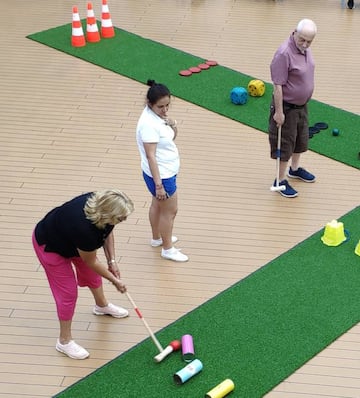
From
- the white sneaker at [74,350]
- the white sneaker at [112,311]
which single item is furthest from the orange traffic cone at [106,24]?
the white sneaker at [74,350]

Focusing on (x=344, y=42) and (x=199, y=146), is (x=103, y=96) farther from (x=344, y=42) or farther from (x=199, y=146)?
(x=344, y=42)

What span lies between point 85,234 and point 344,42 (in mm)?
6504

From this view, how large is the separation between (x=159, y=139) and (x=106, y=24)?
16.8 feet

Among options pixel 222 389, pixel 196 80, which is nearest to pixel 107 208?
pixel 222 389

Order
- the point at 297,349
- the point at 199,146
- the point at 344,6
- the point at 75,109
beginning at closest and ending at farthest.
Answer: the point at 297,349 → the point at 199,146 → the point at 75,109 → the point at 344,6

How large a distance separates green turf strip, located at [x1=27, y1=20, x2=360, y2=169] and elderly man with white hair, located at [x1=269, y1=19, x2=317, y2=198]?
0.81 meters

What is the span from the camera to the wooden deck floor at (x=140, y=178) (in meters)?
5.21

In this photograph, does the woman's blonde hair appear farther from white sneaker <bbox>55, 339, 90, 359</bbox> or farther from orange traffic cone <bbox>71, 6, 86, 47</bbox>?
orange traffic cone <bbox>71, 6, 86, 47</bbox>

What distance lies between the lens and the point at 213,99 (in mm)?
8539

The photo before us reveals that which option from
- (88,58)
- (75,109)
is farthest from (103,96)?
(88,58)

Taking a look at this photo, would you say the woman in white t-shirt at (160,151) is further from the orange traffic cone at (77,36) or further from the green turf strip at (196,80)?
the orange traffic cone at (77,36)

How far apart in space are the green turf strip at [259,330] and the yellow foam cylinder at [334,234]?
0.16 ft

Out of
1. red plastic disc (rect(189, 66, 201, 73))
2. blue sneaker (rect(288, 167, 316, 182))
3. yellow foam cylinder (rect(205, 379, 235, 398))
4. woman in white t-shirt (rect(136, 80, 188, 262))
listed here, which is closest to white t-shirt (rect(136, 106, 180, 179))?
woman in white t-shirt (rect(136, 80, 188, 262))

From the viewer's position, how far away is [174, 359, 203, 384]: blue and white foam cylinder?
4773 mm
